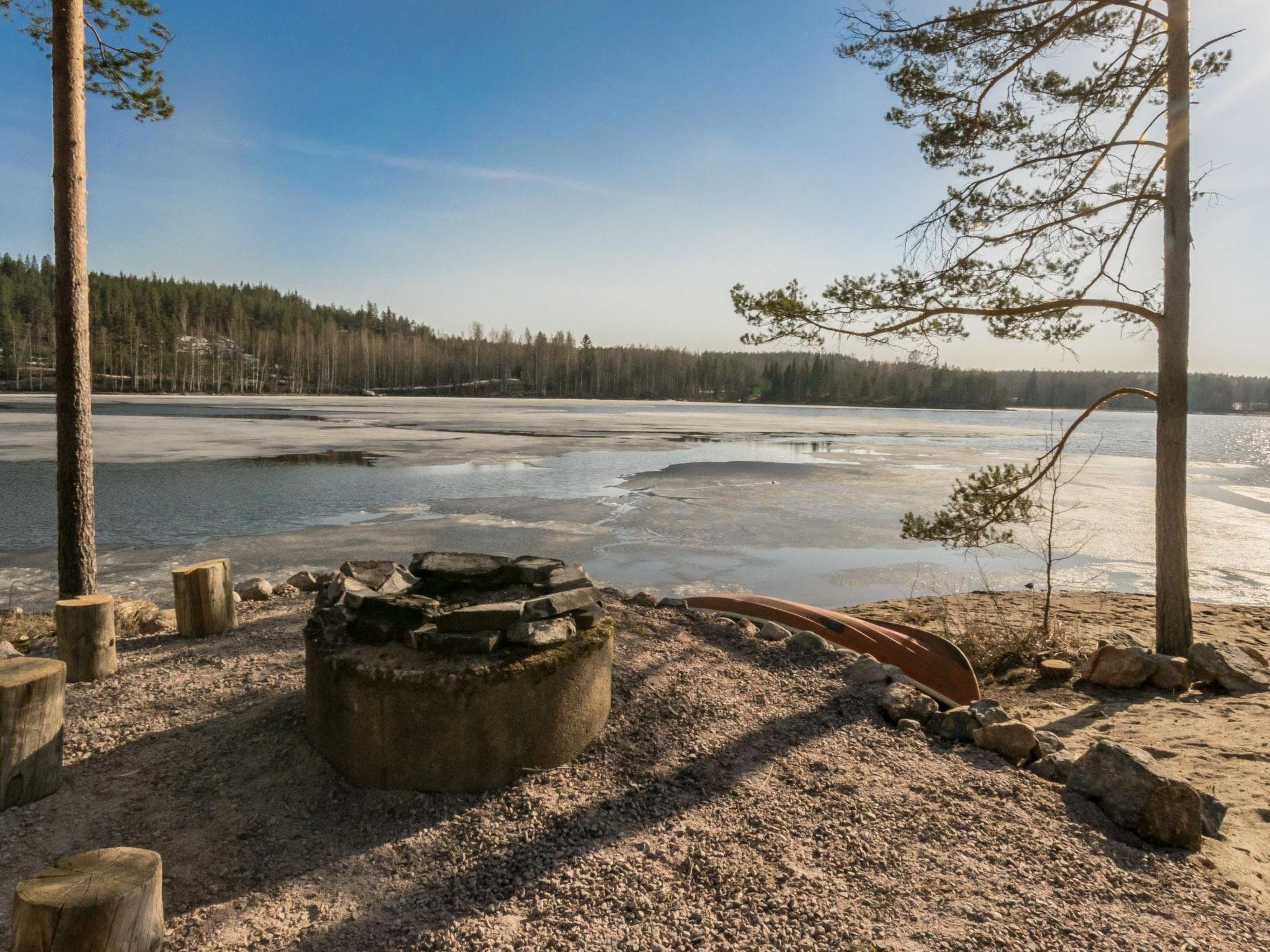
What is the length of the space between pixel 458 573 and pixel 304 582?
404cm

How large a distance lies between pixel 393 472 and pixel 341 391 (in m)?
97.8

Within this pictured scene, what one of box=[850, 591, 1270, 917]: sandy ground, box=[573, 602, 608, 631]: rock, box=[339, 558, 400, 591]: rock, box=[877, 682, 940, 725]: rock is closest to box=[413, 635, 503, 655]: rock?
box=[573, 602, 608, 631]: rock

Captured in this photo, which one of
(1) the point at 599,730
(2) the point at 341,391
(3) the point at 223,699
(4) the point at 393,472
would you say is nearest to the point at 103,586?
(3) the point at 223,699

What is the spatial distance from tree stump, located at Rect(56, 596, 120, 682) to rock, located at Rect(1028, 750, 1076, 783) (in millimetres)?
6332

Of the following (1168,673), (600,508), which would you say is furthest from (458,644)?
(600,508)

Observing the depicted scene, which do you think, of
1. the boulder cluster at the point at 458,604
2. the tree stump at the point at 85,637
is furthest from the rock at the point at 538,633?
the tree stump at the point at 85,637

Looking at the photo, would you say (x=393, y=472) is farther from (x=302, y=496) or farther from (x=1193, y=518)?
(x=1193, y=518)

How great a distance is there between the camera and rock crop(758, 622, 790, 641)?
20.8 ft

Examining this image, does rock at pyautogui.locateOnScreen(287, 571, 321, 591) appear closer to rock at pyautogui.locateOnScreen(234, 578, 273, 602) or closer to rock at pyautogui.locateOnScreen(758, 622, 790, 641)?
rock at pyautogui.locateOnScreen(234, 578, 273, 602)

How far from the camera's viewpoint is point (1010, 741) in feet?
15.4

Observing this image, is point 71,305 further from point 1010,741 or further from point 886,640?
point 1010,741

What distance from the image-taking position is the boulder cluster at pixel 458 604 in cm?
416

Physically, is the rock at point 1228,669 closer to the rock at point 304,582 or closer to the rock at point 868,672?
the rock at point 868,672

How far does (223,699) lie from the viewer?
16.5ft
